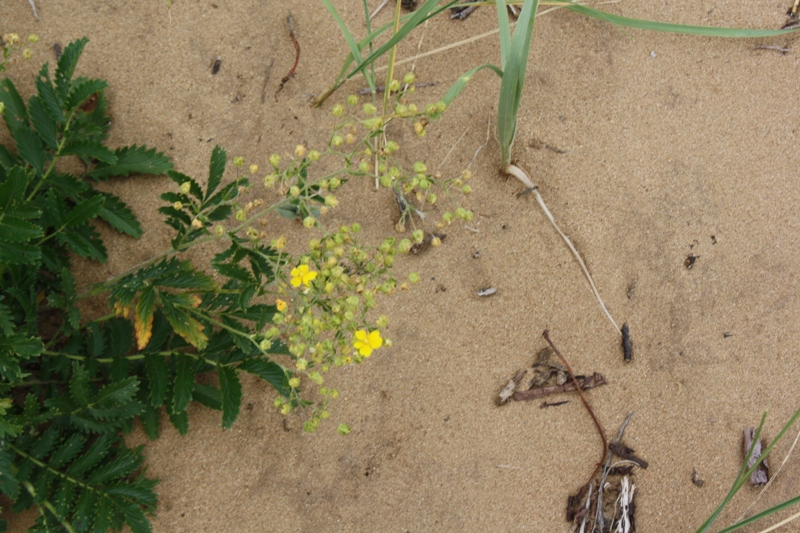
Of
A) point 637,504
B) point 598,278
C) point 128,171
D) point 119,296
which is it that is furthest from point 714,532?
point 128,171

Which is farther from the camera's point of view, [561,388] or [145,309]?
[561,388]

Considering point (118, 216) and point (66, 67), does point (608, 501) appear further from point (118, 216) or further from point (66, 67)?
point (66, 67)

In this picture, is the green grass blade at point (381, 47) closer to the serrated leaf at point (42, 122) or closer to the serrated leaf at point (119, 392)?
the serrated leaf at point (42, 122)

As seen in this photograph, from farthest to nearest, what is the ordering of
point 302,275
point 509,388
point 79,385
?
1. point 509,388
2. point 79,385
3. point 302,275

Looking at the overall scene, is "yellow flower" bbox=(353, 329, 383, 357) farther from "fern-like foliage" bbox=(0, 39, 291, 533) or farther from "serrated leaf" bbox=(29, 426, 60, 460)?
"serrated leaf" bbox=(29, 426, 60, 460)

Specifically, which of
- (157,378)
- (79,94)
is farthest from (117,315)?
(79,94)

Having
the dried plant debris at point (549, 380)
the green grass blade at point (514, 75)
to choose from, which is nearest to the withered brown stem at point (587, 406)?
the dried plant debris at point (549, 380)

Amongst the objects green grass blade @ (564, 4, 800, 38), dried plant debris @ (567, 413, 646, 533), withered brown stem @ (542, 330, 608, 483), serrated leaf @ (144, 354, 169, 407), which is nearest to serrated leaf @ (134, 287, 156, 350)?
serrated leaf @ (144, 354, 169, 407)
